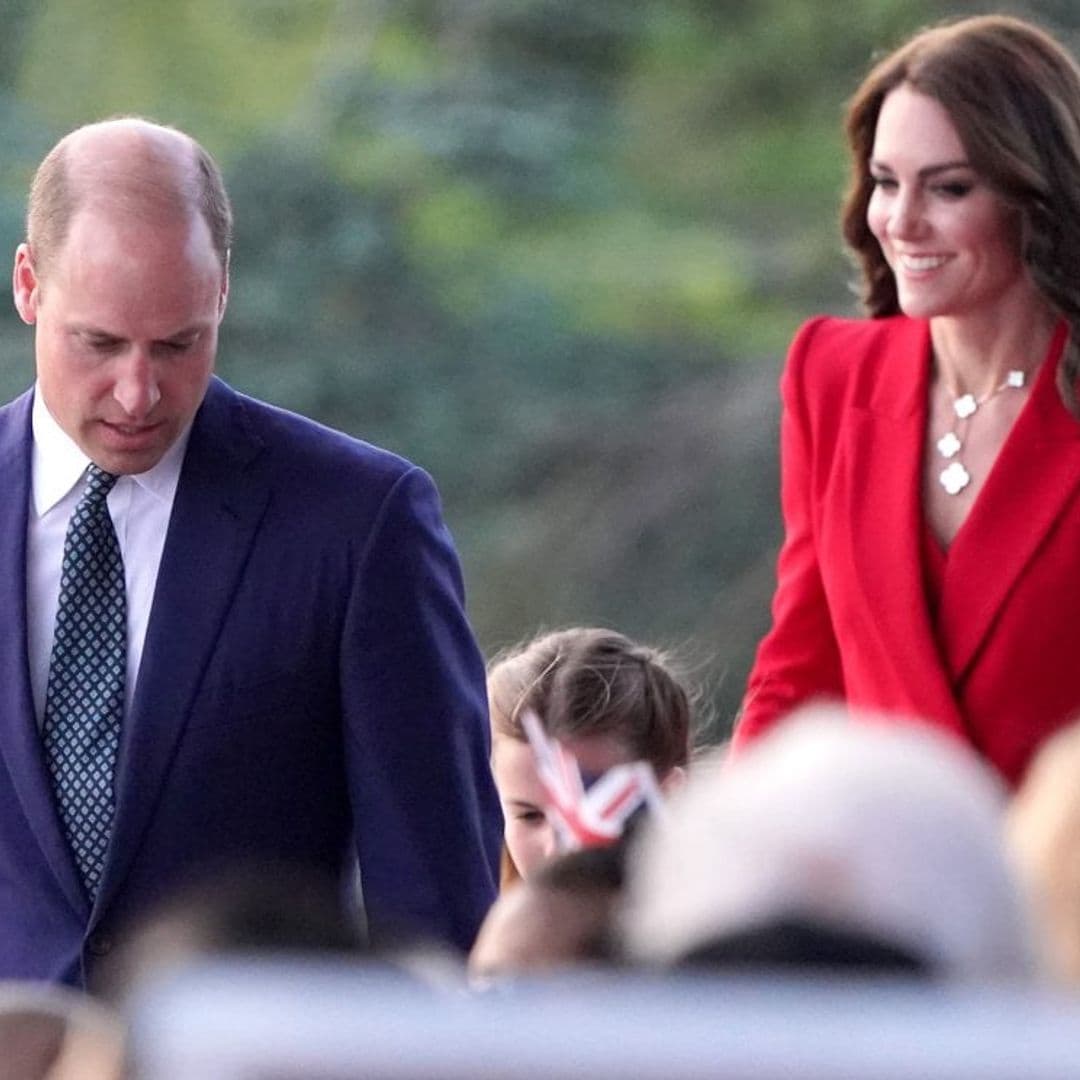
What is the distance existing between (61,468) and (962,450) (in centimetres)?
110

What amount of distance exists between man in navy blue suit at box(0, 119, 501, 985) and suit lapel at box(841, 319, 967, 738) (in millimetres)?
512

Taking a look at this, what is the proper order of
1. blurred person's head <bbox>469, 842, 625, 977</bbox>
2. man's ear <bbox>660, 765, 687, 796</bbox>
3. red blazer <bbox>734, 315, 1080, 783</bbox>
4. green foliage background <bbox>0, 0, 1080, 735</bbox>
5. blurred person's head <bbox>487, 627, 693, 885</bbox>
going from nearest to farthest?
1. blurred person's head <bbox>469, 842, 625, 977</bbox>
2. red blazer <bbox>734, 315, 1080, 783</bbox>
3. man's ear <bbox>660, 765, 687, 796</bbox>
4. blurred person's head <bbox>487, 627, 693, 885</bbox>
5. green foliage background <bbox>0, 0, 1080, 735</bbox>

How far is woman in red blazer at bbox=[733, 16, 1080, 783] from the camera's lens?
135 inches

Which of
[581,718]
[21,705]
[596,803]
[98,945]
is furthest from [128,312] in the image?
[596,803]

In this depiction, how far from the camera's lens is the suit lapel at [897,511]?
11.2ft

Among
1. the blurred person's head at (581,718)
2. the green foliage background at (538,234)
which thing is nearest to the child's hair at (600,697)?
the blurred person's head at (581,718)

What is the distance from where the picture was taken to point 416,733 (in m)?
3.21

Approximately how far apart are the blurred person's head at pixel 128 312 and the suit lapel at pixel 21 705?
0.12 metres

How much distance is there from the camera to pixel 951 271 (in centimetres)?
346

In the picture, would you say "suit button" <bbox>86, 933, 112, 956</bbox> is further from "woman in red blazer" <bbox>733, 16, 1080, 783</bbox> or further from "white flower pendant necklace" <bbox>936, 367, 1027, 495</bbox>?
"white flower pendant necklace" <bbox>936, 367, 1027, 495</bbox>

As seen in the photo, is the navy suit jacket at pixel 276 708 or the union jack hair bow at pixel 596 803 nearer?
the union jack hair bow at pixel 596 803

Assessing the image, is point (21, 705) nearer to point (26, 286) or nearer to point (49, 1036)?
point (26, 286)

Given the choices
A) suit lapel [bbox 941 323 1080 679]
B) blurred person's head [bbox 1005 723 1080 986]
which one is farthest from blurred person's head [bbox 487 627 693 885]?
blurred person's head [bbox 1005 723 1080 986]

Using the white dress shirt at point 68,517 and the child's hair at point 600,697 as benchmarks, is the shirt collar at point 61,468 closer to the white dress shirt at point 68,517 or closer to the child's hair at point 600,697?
the white dress shirt at point 68,517
